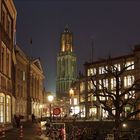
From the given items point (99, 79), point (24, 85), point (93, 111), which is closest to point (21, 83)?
point (24, 85)

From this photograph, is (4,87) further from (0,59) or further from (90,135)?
(90,135)

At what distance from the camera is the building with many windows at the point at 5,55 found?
166 ft

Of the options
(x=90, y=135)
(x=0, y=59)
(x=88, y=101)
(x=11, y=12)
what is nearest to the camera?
(x=90, y=135)

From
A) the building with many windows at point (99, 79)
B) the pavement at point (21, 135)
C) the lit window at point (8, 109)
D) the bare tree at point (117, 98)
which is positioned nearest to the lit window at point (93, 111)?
the building with many windows at point (99, 79)

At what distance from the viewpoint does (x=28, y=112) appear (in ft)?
334

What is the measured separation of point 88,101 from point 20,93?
1437 inches

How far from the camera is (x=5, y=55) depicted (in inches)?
2127

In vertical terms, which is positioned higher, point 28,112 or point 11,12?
point 11,12

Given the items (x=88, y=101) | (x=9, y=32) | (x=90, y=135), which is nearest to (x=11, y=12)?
(x=9, y=32)

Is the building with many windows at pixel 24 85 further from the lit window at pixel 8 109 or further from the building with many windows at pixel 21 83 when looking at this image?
the lit window at pixel 8 109

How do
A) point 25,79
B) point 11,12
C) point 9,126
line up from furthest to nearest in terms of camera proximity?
→ point 25,79 → point 11,12 → point 9,126

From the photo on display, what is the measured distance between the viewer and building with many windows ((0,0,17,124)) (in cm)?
5069

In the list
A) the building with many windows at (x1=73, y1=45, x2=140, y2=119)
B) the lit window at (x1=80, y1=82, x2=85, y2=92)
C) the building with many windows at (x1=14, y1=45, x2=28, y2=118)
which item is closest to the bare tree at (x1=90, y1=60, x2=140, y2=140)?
the building with many windows at (x1=14, y1=45, x2=28, y2=118)

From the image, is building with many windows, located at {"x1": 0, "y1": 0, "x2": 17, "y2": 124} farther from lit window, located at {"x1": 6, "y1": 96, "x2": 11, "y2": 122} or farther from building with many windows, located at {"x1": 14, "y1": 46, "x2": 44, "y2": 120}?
building with many windows, located at {"x1": 14, "y1": 46, "x2": 44, "y2": 120}
